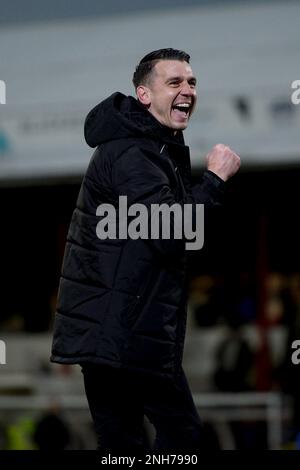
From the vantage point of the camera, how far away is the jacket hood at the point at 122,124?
12.7 feet

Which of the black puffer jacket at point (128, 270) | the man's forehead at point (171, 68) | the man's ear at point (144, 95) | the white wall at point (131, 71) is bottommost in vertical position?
the black puffer jacket at point (128, 270)

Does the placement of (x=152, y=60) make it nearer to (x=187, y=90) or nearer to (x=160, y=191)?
(x=187, y=90)

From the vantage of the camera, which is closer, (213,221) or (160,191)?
(160,191)

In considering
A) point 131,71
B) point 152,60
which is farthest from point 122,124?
point 131,71

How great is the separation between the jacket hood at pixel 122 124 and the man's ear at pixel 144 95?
2 cm

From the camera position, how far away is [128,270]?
12.3ft

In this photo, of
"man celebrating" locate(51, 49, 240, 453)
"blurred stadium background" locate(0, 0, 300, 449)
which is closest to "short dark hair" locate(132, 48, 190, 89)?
"man celebrating" locate(51, 49, 240, 453)

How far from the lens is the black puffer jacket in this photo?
373 cm

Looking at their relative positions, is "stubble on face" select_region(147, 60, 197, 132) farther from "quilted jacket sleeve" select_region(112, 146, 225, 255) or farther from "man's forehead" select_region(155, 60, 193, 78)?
"quilted jacket sleeve" select_region(112, 146, 225, 255)

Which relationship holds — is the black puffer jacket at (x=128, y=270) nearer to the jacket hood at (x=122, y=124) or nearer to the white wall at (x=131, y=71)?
the jacket hood at (x=122, y=124)

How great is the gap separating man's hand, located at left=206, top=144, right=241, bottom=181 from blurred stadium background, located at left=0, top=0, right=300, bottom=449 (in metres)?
4.74

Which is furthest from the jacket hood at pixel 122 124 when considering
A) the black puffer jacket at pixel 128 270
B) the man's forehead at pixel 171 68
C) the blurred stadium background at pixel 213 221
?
the blurred stadium background at pixel 213 221

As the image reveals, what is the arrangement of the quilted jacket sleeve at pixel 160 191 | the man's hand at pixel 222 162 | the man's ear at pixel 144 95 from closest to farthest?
the quilted jacket sleeve at pixel 160 191 < the man's hand at pixel 222 162 < the man's ear at pixel 144 95

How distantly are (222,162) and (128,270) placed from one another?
0.44 meters
